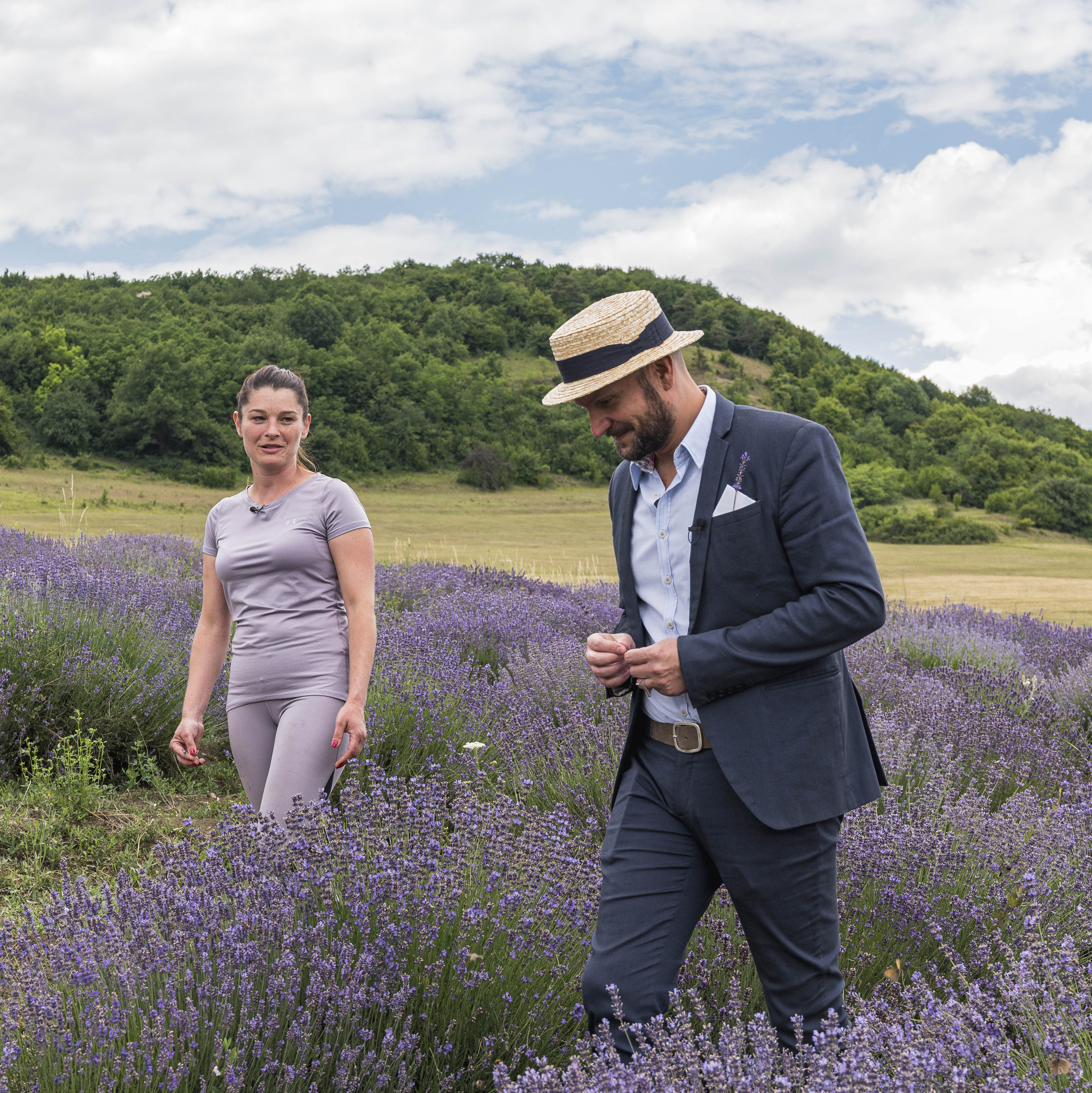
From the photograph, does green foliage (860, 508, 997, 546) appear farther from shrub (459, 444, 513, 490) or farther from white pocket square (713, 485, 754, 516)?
white pocket square (713, 485, 754, 516)

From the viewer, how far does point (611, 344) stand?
2.12 metres

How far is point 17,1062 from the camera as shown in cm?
194

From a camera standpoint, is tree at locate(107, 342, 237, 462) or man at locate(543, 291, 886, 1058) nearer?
man at locate(543, 291, 886, 1058)

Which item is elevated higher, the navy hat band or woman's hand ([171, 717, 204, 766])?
the navy hat band

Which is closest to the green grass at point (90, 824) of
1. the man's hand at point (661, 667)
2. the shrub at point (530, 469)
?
the man's hand at point (661, 667)

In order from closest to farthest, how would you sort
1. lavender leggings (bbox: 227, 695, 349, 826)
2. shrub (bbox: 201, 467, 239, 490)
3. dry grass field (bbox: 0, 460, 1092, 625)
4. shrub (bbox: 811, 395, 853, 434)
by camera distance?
lavender leggings (bbox: 227, 695, 349, 826)
dry grass field (bbox: 0, 460, 1092, 625)
shrub (bbox: 201, 467, 239, 490)
shrub (bbox: 811, 395, 853, 434)

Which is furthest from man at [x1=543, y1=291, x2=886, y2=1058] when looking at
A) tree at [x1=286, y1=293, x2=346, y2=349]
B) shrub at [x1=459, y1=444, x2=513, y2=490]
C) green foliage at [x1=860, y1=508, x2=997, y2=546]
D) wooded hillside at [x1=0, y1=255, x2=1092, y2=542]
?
tree at [x1=286, y1=293, x2=346, y2=349]

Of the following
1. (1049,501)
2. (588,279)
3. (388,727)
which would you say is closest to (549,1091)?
(388,727)

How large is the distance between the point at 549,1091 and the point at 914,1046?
69 cm

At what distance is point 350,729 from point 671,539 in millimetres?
1327

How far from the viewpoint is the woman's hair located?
3.30 metres

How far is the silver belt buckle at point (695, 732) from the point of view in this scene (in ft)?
6.98

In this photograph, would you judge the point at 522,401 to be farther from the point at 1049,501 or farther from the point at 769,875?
the point at 769,875

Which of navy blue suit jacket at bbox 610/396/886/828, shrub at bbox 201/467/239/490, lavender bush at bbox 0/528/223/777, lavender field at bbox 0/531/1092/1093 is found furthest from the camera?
shrub at bbox 201/467/239/490
